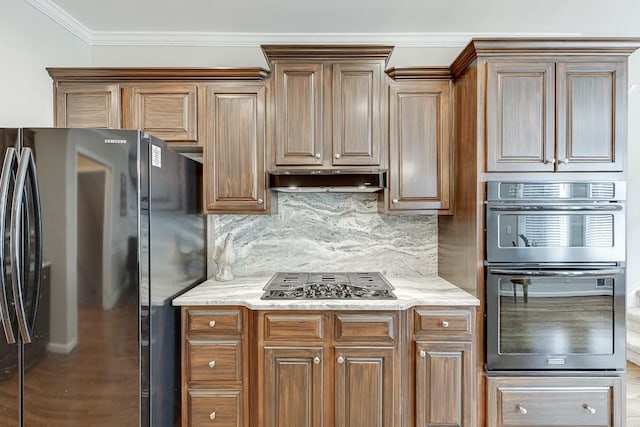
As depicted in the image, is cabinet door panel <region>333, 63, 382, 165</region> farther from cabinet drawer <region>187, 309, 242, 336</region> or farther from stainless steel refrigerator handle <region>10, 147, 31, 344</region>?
stainless steel refrigerator handle <region>10, 147, 31, 344</region>

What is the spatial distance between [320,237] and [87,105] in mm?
1843

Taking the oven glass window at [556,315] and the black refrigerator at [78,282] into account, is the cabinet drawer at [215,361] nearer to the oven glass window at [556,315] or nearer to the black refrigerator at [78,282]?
the black refrigerator at [78,282]

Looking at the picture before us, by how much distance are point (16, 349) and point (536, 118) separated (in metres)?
2.92

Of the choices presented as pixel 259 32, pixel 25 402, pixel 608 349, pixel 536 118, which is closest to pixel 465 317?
pixel 608 349

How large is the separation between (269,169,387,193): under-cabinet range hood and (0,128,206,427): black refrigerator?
2.71ft

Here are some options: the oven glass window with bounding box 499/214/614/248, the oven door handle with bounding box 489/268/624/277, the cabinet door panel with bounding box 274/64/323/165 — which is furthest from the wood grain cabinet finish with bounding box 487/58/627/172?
the cabinet door panel with bounding box 274/64/323/165

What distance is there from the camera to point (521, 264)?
77.0 inches

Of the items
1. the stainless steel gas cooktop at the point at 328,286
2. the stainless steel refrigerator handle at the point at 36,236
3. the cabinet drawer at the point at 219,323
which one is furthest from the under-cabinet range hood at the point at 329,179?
the stainless steel refrigerator handle at the point at 36,236

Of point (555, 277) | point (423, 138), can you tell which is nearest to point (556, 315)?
point (555, 277)

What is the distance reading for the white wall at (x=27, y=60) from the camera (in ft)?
6.59

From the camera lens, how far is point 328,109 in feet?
7.48

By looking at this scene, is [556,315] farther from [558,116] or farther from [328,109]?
[328,109]

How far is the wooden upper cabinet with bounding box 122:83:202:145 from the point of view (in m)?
2.29

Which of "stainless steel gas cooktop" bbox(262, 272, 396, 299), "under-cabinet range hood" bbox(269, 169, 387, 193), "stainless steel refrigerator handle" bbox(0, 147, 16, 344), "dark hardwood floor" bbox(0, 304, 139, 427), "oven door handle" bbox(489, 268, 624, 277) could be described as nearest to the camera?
"stainless steel refrigerator handle" bbox(0, 147, 16, 344)
